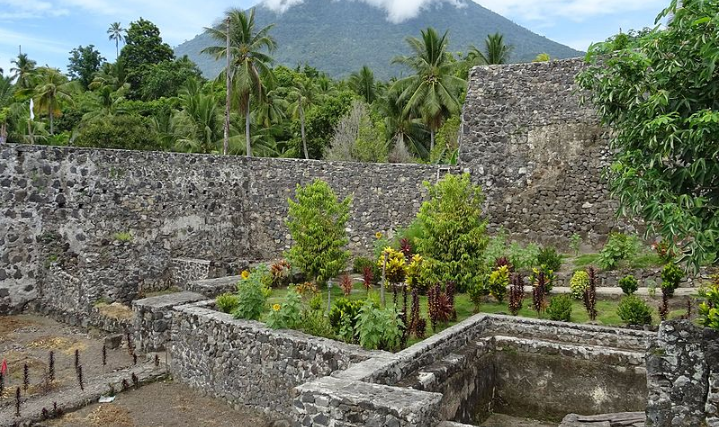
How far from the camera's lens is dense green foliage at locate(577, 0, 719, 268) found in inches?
203

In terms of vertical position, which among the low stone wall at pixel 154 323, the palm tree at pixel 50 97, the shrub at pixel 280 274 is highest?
the palm tree at pixel 50 97

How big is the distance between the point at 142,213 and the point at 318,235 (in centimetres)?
567

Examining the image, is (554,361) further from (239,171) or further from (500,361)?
(239,171)

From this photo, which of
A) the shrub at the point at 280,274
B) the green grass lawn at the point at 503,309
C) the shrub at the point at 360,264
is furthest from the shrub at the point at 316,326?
the shrub at the point at 360,264

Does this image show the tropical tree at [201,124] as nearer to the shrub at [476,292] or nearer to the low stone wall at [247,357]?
the low stone wall at [247,357]

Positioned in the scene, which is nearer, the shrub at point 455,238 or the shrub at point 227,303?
the shrub at point 227,303

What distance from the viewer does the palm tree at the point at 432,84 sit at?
3031 centimetres

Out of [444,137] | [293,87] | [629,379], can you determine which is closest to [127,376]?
[629,379]

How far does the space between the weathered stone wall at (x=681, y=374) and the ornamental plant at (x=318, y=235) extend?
7616mm

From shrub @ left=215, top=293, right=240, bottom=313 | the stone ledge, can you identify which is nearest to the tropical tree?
the stone ledge

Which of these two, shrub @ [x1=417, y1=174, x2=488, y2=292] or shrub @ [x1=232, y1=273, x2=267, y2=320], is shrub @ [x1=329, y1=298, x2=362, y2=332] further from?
shrub @ [x1=417, y1=174, x2=488, y2=292]

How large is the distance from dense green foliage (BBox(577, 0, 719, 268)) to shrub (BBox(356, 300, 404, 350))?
353 cm

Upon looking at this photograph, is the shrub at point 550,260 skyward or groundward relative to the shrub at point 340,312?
skyward

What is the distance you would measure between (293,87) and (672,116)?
127 ft
